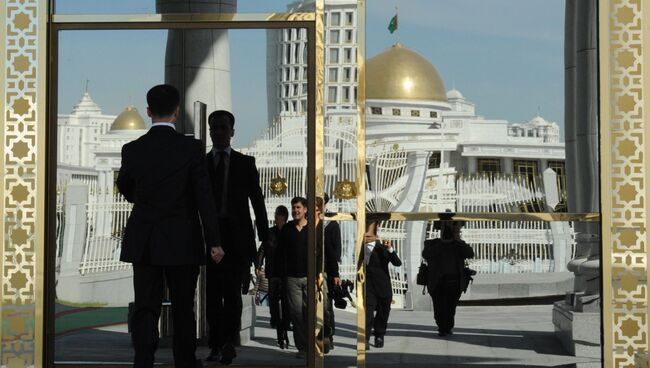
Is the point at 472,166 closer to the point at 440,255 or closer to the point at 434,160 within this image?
the point at 434,160

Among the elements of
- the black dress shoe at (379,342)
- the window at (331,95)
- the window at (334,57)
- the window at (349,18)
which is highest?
the window at (349,18)

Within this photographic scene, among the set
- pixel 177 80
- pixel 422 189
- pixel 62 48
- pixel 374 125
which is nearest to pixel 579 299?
pixel 422 189

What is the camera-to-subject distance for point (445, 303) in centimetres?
746

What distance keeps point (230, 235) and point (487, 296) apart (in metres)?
1.70

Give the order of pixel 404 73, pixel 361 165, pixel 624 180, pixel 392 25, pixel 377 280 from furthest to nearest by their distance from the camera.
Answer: pixel 404 73 → pixel 392 25 → pixel 377 280 → pixel 361 165 → pixel 624 180

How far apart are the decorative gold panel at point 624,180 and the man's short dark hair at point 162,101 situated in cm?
249

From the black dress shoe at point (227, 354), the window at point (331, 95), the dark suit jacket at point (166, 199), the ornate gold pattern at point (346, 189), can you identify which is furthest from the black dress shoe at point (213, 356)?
the window at point (331, 95)

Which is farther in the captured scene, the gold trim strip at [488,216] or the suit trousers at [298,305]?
the suit trousers at [298,305]

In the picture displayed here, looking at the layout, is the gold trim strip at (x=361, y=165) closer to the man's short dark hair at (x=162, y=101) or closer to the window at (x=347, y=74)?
the window at (x=347, y=74)

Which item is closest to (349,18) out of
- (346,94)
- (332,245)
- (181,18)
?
(346,94)

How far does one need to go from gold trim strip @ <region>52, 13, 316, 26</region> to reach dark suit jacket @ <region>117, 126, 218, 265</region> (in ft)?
3.80

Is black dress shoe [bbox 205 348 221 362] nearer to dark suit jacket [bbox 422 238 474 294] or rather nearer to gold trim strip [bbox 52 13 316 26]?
dark suit jacket [bbox 422 238 474 294]

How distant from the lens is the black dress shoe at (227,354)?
7258 millimetres

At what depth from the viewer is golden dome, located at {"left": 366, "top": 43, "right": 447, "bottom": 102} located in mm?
7438
